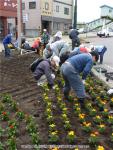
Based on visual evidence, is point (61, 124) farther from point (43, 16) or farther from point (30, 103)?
point (43, 16)

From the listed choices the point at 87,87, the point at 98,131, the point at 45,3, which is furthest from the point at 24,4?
the point at 98,131

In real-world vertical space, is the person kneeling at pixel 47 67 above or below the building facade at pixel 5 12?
below

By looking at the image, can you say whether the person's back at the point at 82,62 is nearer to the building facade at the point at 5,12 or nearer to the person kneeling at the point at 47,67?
the person kneeling at the point at 47,67

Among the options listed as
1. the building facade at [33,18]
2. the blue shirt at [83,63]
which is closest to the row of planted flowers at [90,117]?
the blue shirt at [83,63]

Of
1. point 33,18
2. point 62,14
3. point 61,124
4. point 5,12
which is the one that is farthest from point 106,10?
point 61,124

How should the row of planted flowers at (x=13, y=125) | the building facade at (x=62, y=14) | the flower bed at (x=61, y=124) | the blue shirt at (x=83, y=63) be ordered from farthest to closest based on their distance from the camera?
the building facade at (x=62, y=14)
the blue shirt at (x=83, y=63)
the flower bed at (x=61, y=124)
the row of planted flowers at (x=13, y=125)

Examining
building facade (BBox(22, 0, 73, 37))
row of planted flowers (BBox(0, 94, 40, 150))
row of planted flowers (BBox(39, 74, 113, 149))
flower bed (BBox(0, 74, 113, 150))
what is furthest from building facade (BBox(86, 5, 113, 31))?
row of planted flowers (BBox(0, 94, 40, 150))

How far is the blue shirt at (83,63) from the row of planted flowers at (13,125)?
5.02ft

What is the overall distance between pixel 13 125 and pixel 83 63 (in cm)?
225

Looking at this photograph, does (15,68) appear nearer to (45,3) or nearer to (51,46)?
(51,46)

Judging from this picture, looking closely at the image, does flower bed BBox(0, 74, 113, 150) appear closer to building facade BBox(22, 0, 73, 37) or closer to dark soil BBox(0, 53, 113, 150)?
dark soil BBox(0, 53, 113, 150)

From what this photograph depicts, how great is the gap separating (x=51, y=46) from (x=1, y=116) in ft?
17.5

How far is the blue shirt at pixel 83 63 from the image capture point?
25.3 ft

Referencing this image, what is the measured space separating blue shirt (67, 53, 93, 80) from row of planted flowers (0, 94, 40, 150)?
1.53 metres
